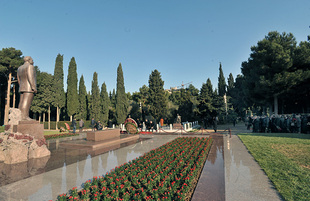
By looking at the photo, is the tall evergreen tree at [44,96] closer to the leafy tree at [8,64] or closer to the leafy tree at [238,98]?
the leafy tree at [8,64]

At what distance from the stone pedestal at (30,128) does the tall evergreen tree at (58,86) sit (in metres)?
25.7

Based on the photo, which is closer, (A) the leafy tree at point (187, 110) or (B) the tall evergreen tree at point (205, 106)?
(A) the leafy tree at point (187, 110)

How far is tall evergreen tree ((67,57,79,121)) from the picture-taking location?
33219mm

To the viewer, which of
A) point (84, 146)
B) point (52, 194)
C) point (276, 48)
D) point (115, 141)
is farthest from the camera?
point (276, 48)

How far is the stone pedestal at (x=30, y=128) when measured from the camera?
8188 mm

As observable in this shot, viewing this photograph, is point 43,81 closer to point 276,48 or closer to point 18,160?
point 18,160

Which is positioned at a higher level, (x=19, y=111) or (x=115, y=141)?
(x=19, y=111)

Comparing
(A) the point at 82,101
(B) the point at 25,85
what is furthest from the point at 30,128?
(A) the point at 82,101

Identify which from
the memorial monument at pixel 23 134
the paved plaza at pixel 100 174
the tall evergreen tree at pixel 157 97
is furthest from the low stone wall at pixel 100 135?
the tall evergreen tree at pixel 157 97

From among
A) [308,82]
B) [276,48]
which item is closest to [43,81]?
[276,48]

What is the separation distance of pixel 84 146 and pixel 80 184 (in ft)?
19.1

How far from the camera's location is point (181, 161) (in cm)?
640

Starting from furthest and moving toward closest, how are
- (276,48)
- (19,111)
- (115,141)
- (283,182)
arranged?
(276,48)
(115,141)
(19,111)
(283,182)

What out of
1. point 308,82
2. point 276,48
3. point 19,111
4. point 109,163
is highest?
point 276,48
